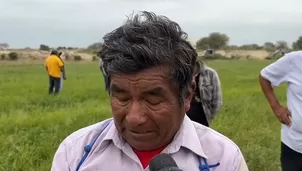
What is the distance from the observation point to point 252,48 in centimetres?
8862

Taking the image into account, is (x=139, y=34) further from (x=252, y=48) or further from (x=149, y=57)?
(x=252, y=48)

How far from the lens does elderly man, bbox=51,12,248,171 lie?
1641 mm

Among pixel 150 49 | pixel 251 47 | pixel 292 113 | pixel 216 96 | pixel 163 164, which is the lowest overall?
pixel 251 47

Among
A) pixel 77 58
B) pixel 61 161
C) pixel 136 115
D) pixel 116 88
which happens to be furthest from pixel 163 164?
pixel 77 58

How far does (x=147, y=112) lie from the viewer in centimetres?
165

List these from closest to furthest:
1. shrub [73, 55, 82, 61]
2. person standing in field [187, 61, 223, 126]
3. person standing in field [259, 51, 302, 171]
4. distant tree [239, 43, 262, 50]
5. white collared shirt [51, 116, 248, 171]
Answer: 1. white collared shirt [51, 116, 248, 171]
2. person standing in field [259, 51, 302, 171]
3. person standing in field [187, 61, 223, 126]
4. shrub [73, 55, 82, 61]
5. distant tree [239, 43, 262, 50]

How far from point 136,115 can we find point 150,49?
0.67ft

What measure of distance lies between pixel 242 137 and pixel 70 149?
640 cm

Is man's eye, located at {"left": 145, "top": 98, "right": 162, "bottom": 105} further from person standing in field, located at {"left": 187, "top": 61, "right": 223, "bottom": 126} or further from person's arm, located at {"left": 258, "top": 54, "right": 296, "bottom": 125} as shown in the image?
person standing in field, located at {"left": 187, "top": 61, "right": 223, "bottom": 126}

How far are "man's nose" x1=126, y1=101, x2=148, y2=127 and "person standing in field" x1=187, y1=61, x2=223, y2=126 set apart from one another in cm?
292

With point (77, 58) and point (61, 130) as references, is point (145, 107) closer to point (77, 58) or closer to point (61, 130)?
point (61, 130)

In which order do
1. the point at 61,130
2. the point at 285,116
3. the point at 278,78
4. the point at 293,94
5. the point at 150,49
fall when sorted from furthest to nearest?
the point at 61,130 < the point at 278,78 < the point at 285,116 < the point at 293,94 < the point at 150,49

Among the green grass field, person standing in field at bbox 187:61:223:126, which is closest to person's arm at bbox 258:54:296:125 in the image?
person standing in field at bbox 187:61:223:126

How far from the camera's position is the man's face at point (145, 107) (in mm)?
1645
